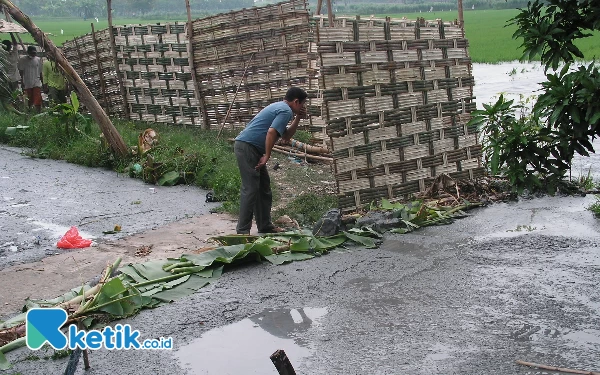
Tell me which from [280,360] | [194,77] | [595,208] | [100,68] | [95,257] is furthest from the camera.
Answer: [100,68]

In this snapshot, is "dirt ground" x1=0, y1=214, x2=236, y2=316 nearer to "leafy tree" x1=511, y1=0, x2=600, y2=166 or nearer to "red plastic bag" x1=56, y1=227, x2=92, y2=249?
"red plastic bag" x1=56, y1=227, x2=92, y2=249

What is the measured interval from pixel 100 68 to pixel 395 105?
9.98 metres

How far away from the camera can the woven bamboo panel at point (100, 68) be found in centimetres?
1569

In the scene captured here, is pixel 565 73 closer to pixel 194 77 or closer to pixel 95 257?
pixel 95 257

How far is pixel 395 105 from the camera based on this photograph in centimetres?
820

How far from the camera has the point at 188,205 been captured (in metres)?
9.16

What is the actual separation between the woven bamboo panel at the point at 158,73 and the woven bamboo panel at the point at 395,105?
580 cm

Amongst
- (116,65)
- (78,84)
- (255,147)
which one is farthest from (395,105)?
(116,65)

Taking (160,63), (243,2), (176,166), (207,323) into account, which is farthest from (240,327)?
(243,2)

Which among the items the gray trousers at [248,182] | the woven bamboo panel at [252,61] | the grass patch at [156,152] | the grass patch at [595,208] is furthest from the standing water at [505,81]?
the gray trousers at [248,182]

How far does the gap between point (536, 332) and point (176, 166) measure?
6.93m

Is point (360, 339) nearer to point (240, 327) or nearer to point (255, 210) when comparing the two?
point (240, 327)

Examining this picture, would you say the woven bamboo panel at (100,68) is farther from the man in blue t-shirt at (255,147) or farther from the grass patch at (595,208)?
the grass patch at (595,208)

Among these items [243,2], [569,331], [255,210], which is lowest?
[569,331]
